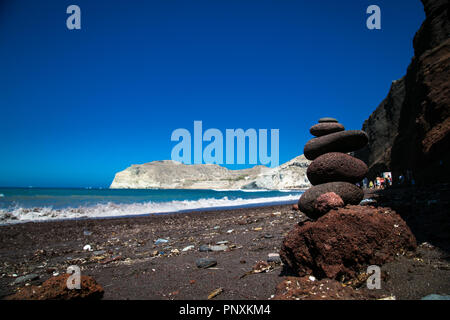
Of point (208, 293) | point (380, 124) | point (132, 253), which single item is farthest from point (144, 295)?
point (380, 124)

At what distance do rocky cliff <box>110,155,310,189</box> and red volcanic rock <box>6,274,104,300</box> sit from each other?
4369 inches

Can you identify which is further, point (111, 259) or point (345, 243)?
point (111, 259)

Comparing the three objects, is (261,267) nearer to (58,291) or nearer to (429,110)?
(58,291)

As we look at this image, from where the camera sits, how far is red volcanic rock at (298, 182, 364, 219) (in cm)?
571

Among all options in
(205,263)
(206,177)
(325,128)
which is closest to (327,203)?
(205,263)

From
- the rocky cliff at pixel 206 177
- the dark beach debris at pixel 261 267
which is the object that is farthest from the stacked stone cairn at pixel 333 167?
the rocky cliff at pixel 206 177

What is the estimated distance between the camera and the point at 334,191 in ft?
18.6

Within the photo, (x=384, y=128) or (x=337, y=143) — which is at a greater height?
(x=384, y=128)

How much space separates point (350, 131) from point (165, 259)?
5.91m

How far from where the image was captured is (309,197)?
19.5ft

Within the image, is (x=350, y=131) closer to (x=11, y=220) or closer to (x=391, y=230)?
(x=391, y=230)

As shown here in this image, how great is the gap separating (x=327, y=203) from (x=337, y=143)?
2.67m

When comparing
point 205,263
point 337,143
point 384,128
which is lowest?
point 205,263

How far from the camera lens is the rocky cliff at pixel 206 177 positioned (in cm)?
11356
